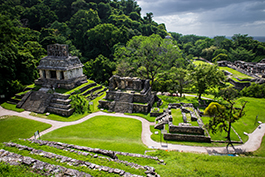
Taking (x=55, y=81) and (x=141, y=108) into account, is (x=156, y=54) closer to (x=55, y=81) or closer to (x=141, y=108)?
(x=141, y=108)

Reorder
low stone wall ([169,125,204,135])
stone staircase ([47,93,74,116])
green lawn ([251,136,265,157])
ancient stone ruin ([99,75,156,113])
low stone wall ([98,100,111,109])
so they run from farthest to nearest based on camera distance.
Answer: low stone wall ([98,100,111,109]) < ancient stone ruin ([99,75,156,113]) < stone staircase ([47,93,74,116]) < low stone wall ([169,125,204,135]) < green lawn ([251,136,265,157])

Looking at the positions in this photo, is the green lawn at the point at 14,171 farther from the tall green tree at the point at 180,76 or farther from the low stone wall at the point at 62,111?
the tall green tree at the point at 180,76

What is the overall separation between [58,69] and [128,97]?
13.5 m

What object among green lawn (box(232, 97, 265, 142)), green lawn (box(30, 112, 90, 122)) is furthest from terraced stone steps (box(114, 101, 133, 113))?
green lawn (box(232, 97, 265, 142))

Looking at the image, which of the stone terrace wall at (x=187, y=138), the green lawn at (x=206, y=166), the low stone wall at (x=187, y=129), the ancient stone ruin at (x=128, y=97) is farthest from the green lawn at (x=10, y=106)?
the low stone wall at (x=187, y=129)

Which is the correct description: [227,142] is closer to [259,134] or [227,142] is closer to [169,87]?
[259,134]

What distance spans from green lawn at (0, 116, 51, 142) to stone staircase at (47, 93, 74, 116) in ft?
10.4

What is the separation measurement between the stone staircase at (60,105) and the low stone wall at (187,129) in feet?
48.6

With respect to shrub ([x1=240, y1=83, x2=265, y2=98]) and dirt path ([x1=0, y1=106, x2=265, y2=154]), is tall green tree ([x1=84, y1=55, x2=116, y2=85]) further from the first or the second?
shrub ([x1=240, y1=83, x2=265, y2=98])

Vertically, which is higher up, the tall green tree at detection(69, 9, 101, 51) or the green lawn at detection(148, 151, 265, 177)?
the tall green tree at detection(69, 9, 101, 51)

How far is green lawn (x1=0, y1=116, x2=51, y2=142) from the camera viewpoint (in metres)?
18.8

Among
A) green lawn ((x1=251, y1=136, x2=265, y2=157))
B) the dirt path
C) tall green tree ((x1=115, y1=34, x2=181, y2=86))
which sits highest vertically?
tall green tree ((x1=115, y1=34, x2=181, y2=86))

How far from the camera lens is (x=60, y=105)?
24.8 m

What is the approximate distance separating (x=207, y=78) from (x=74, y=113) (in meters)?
21.8
